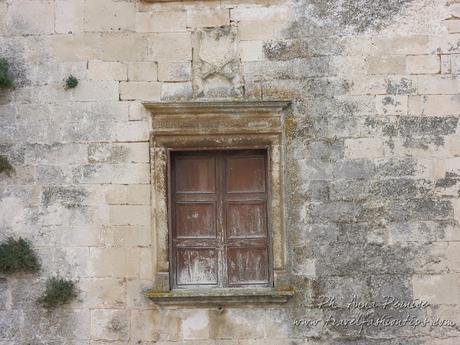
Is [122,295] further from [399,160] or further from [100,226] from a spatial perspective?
[399,160]

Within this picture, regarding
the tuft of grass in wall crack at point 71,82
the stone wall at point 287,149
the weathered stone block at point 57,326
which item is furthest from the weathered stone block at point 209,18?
the weathered stone block at point 57,326

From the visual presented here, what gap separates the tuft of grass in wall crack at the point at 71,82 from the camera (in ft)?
15.5

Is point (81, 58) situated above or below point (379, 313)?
above

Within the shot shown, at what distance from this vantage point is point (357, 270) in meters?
4.66

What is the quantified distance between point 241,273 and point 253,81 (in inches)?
68.8

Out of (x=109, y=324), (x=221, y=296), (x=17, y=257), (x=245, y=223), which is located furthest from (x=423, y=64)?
(x=17, y=257)

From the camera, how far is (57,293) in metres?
4.63

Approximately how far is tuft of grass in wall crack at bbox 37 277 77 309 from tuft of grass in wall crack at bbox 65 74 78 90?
1716 mm

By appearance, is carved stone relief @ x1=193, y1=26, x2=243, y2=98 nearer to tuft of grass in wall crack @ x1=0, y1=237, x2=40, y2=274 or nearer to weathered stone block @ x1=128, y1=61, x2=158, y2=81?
weathered stone block @ x1=128, y1=61, x2=158, y2=81

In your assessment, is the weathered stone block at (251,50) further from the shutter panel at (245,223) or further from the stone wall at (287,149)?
the shutter panel at (245,223)

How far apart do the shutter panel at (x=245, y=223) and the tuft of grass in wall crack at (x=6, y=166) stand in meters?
1.93

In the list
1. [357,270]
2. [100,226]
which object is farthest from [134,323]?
[357,270]

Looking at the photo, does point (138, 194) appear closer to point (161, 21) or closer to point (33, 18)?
point (161, 21)

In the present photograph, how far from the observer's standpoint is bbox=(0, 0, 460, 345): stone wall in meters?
4.66
